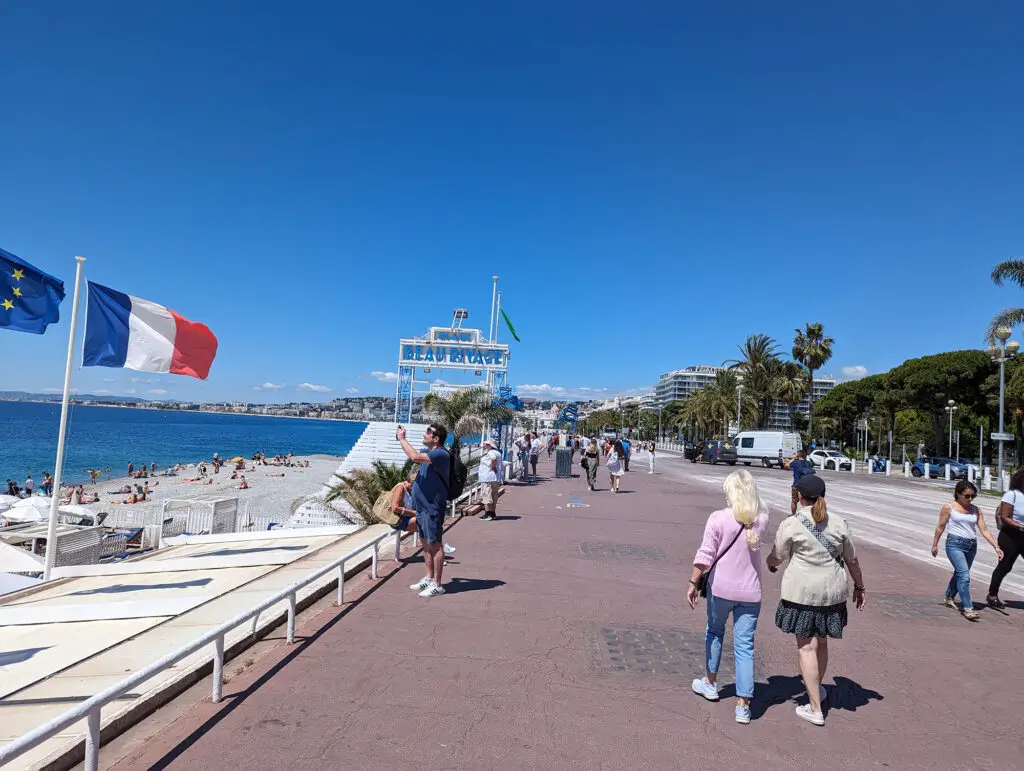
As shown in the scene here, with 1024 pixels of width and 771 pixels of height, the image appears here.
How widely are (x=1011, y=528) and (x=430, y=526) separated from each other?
6.12 m

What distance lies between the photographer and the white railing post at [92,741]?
2.85 metres

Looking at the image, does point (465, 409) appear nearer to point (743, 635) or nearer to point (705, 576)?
point (705, 576)

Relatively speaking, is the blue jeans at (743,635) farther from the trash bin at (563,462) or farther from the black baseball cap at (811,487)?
the trash bin at (563,462)

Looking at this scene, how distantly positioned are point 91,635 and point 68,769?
2.90 metres

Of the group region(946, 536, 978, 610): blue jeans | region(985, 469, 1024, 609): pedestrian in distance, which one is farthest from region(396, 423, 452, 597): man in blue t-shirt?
region(985, 469, 1024, 609): pedestrian in distance

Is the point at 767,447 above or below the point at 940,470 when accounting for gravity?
above

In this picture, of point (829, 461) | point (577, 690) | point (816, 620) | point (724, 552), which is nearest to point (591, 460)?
point (577, 690)

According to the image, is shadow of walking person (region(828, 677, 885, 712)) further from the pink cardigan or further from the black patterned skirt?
the pink cardigan

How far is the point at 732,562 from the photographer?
401 centimetres

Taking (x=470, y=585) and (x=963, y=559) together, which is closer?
(x=963, y=559)

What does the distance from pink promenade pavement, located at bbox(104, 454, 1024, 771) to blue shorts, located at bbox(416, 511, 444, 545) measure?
0.63 meters

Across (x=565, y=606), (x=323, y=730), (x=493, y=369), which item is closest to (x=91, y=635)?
(x=323, y=730)

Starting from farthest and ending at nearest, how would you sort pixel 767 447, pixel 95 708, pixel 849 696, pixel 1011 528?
pixel 767 447 → pixel 1011 528 → pixel 849 696 → pixel 95 708

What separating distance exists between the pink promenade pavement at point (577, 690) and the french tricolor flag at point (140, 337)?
169 inches
